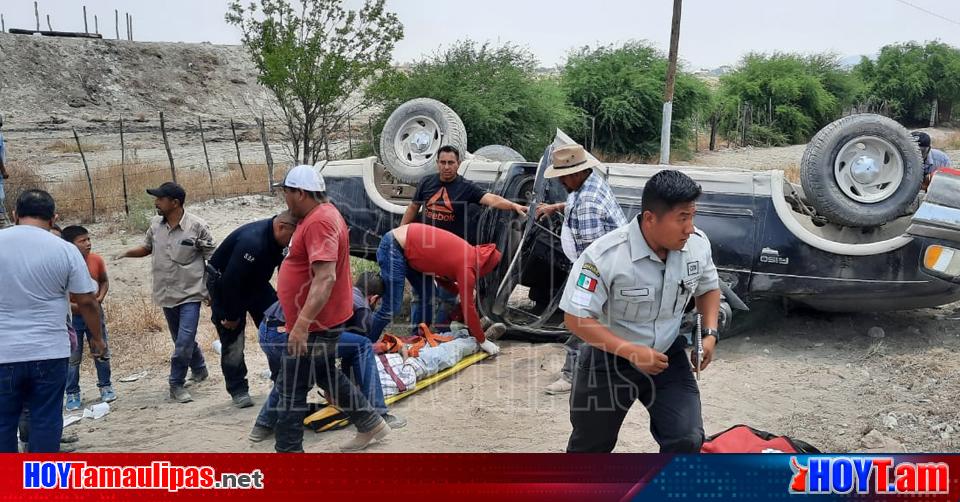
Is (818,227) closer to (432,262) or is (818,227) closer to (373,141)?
(432,262)

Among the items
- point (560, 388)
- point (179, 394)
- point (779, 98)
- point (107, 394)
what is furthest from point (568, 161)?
point (779, 98)

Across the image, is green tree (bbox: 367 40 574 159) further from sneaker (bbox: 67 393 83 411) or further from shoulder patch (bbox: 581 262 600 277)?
shoulder patch (bbox: 581 262 600 277)

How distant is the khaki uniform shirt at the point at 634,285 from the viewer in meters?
3.10

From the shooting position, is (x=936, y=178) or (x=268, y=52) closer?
(x=936, y=178)

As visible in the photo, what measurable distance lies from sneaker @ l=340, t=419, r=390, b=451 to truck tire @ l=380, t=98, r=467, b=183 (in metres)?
3.49

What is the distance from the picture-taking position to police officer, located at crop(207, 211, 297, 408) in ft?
15.8

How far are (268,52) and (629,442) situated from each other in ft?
35.3

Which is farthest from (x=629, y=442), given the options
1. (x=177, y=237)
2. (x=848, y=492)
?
(x=177, y=237)

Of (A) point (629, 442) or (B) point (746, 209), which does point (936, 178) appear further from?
(A) point (629, 442)

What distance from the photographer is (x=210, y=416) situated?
5.32m

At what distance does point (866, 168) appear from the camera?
6.20 meters

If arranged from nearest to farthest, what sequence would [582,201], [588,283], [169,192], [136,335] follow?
[588,283] → [582,201] → [169,192] → [136,335]

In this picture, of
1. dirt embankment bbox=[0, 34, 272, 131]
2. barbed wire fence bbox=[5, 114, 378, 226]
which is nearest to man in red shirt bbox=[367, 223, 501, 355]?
barbed wire fence bbox=[5, 114, 378, 226]

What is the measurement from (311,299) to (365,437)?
1057 mm
